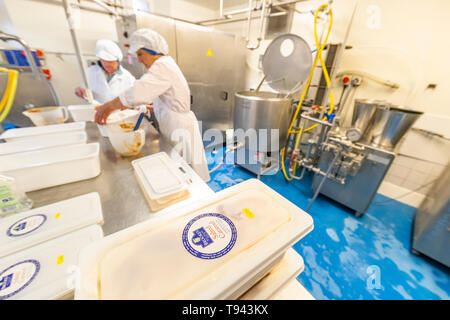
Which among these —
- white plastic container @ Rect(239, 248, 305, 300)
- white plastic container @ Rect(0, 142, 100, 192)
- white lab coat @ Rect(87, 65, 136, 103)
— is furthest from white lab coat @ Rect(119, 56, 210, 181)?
white plastic container @ Rect(239, 248, 305, 300)

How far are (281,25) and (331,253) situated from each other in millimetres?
2900

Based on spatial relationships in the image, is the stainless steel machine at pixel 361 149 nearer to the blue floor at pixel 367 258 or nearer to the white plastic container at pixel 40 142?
the blue floor at pixel 367 258

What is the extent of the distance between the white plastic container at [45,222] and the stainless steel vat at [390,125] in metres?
1.95

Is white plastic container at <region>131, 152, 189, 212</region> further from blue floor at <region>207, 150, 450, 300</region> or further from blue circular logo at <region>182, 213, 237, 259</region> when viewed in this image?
blue floor at <region>207, 150, 450, 300</region>

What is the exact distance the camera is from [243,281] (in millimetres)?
313

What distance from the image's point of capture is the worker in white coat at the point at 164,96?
107 centimetres

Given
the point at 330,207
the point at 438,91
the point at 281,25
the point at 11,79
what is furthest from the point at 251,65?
the point at 11,79

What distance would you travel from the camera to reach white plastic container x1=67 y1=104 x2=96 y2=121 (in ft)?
4.79

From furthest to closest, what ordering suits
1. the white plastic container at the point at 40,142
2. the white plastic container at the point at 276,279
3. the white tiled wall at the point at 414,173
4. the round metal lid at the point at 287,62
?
the white tiled wall at the point at 414,173 → the round metal lid at the point at 287,62 → the white plastic container at the point at 40,142 → the white plastic container at the point at 276,279

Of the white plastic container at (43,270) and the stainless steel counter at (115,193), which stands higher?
the white plastic container at (43,270)

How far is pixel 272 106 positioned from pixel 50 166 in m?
1.73

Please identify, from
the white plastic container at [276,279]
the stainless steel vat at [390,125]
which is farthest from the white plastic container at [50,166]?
the stainless steel vat at [390,125]

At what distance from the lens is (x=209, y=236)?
1.23ft

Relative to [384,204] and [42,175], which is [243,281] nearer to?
[42,175]
